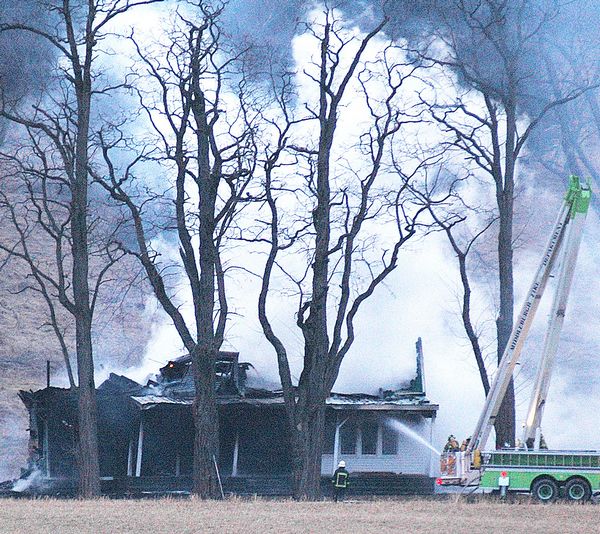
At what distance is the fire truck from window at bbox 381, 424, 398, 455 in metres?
9.15

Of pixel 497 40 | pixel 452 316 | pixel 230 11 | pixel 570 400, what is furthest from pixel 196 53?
pixel 230 11

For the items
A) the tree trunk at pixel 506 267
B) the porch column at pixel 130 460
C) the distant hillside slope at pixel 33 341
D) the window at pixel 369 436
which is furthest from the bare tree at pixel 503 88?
the distant hillside slope at pixel 33 341

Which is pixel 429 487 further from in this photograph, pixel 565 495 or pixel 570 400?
pixel 570 400

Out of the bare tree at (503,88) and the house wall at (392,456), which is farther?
the house wall at (392,456)

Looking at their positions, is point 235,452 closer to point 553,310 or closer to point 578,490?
point 553,310

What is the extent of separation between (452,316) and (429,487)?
49.6ft

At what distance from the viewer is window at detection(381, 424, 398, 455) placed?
34.2 metres

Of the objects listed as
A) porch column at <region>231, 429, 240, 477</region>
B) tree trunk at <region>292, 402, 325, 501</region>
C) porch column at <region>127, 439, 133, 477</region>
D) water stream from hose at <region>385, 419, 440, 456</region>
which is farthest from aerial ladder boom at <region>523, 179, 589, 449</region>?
porch column at <region>127, 439, 133, 477</region>

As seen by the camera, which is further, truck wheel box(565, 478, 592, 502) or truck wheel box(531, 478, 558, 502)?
truck wheel box(531, 478, 558, 502)

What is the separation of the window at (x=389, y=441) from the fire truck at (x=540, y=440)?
915 centimetres

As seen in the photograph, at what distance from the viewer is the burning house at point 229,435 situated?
32812mm

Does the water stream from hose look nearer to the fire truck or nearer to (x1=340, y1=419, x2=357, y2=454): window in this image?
(x1=340, y1=419, x2=357, y2=454): window

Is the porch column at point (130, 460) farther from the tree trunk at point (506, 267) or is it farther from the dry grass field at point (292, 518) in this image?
the dry grass field at point (292, 518)

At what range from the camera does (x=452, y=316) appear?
46938mm
